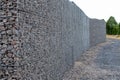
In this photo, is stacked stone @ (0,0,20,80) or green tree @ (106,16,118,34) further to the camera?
green tree @ (106,16,118,34)

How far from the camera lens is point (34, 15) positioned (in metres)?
5.41

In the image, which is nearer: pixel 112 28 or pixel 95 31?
pixel 95 31

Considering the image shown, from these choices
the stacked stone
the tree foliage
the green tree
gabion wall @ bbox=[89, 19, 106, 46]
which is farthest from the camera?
the green tree

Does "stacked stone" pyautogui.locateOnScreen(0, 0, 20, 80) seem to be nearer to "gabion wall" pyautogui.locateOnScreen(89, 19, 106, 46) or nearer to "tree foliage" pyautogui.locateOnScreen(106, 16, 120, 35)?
"gabion wall" pyautogui.locateOnScreen(89, 19, 106, 46)

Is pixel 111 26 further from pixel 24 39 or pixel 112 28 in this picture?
pixel 24 39

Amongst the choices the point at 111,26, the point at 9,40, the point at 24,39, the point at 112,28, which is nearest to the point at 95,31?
the point at 112,28

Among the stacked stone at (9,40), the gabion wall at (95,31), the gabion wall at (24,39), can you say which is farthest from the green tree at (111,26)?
the stacked stone at (9,40)

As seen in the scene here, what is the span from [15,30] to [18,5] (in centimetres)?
45

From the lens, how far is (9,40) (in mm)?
4488

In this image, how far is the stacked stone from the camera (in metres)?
4.46

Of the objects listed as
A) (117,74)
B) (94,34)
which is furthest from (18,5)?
(94,34)

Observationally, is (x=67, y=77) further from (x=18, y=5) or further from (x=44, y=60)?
(x=18, y=5)

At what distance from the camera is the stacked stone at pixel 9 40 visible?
446 centimetres

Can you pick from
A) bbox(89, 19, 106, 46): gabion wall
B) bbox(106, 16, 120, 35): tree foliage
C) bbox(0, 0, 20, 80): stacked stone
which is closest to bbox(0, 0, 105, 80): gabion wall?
bbox(0, 0, 20, 80): stacked stone
